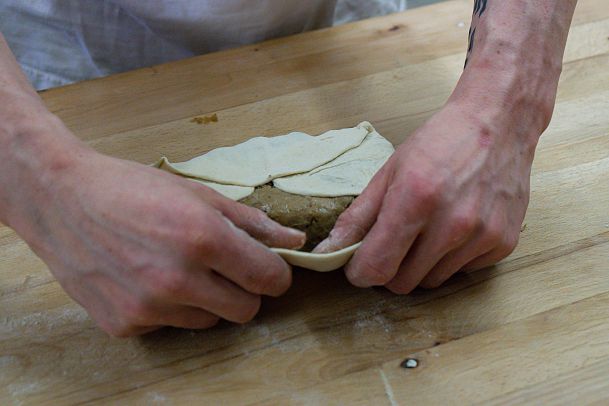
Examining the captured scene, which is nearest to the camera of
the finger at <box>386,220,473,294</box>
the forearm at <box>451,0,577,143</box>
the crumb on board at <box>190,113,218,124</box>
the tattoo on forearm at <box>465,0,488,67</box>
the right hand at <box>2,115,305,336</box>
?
the right hand at <box>2,115,305,336</box>

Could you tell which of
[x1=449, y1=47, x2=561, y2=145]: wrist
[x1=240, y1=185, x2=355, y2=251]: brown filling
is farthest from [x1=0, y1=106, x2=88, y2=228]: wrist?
[x1=449, y1=47, x2=561, y2=145]: wrist

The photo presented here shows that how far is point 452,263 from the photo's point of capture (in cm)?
103

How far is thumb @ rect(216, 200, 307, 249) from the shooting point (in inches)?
37.4

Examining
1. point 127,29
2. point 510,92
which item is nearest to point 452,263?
point 510,92

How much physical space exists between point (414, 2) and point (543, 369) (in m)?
1.90

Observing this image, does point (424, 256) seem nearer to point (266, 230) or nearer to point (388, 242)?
point (388, 242)

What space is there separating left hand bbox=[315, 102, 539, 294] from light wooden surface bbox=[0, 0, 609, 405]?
9 centimetres

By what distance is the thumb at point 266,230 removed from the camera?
3.12 feet

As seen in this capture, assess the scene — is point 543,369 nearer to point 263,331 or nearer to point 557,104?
point 263,331

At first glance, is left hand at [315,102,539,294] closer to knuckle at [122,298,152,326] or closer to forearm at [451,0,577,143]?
forearm at [451,0,577,143]

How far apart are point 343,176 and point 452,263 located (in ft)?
0.79

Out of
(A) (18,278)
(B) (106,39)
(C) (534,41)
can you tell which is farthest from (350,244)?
(B) (106,39)

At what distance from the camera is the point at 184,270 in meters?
0.87

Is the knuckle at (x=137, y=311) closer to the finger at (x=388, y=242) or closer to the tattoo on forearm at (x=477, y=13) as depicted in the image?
the finger at (x=388, y=242)
